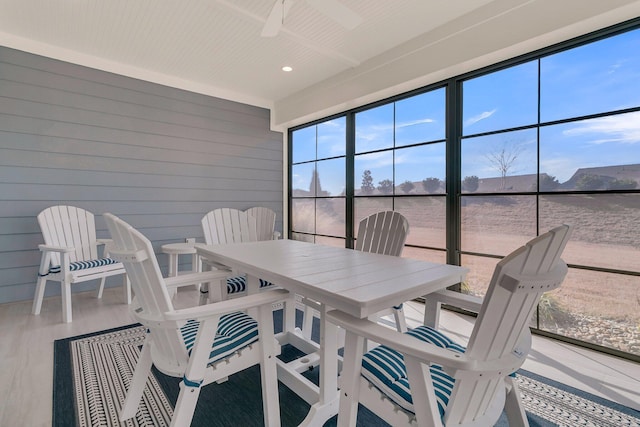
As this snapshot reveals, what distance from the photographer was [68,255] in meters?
2.89

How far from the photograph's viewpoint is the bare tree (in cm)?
269

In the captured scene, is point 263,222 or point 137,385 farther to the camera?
point 263,222

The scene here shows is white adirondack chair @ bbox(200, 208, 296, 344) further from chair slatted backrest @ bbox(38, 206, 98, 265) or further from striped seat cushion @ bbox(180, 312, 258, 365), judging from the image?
chair slatted backrest @ bbox(38, 206, 98, 265)

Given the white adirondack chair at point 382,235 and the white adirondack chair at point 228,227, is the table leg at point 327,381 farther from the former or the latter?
the white adirondack chair at point 228,227

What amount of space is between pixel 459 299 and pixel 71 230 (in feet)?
12.2

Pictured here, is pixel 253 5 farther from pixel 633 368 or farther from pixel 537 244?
pixel 633 368

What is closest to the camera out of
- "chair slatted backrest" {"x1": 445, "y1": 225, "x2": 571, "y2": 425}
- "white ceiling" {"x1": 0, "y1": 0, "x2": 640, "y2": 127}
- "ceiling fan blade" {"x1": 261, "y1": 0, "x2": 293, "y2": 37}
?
"chair slatted backrest" {"x1": 445, "y1": 225, "x2": 571, "y2": 425}

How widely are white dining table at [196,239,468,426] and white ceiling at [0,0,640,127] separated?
79.9 inches

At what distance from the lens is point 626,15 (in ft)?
6.88

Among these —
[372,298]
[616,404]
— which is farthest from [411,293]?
[616,404]

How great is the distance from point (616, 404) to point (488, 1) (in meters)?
2.83

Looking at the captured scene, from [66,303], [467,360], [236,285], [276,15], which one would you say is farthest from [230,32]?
[467,360]

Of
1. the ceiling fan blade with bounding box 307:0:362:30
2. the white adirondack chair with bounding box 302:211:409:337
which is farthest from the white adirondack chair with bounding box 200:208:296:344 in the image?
the ceiling fan blade with bounding box 307:0:362:30

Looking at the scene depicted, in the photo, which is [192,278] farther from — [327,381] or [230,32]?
[230,32]
